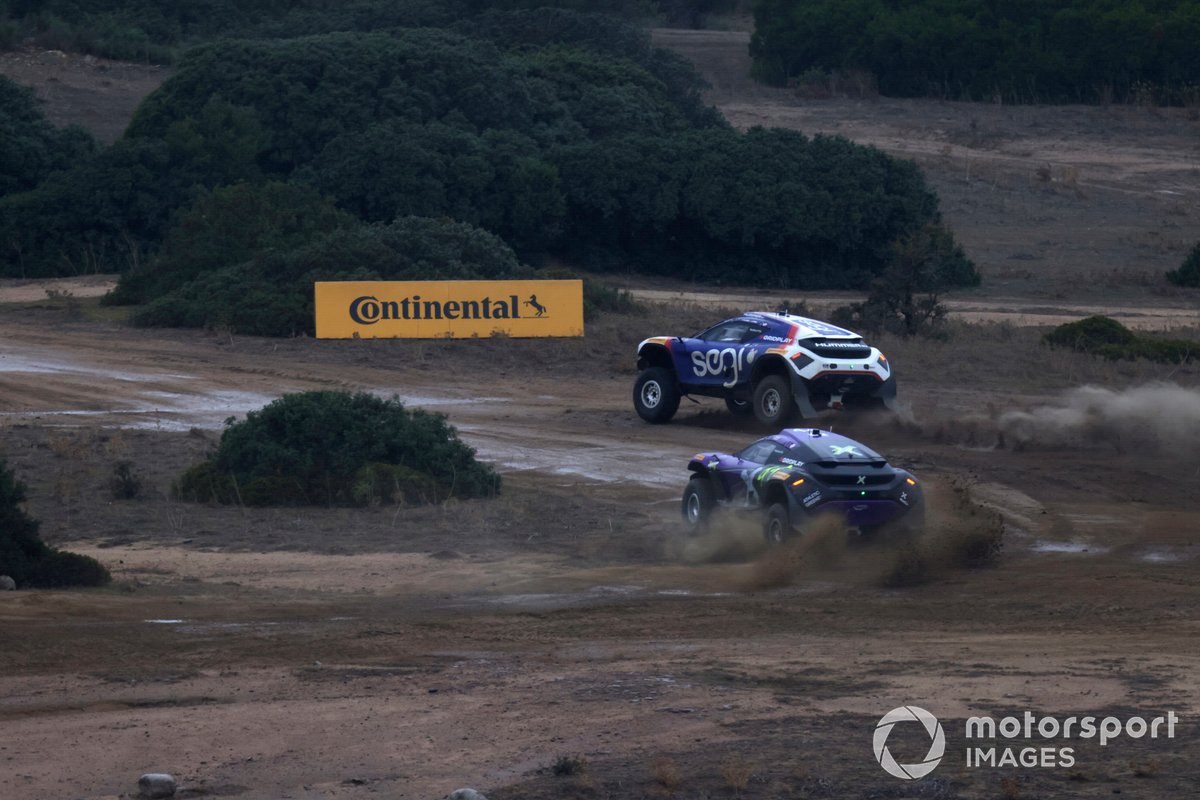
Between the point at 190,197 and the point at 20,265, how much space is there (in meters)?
4.82

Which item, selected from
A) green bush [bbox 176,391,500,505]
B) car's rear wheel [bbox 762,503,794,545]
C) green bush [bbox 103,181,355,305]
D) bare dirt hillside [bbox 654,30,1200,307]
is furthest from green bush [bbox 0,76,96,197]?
car's rear wheel [bbox 762,503,794,545]

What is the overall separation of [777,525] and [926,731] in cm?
592

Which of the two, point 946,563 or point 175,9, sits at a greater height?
point 175,9

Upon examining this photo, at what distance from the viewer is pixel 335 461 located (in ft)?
57.7

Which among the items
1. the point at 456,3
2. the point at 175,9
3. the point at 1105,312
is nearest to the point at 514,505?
the point at 1105,312

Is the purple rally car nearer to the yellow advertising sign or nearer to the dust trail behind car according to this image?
the dust trail behind car

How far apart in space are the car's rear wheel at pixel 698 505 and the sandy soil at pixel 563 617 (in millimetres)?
355

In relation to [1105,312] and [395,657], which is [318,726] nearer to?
[395,657]

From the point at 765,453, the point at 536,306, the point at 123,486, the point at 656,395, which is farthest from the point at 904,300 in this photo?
the point at 123,486

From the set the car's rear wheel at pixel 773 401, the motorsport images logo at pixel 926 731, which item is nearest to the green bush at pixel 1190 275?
the car's rear wheel at pixel 773 401

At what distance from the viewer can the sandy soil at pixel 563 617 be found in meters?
8.00

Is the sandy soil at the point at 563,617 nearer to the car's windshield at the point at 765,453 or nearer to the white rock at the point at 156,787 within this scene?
the white rock at the point at 156,787

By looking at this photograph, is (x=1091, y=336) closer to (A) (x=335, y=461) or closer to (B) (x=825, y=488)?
(A) (x=335, y=461)

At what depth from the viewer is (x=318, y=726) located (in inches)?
338
